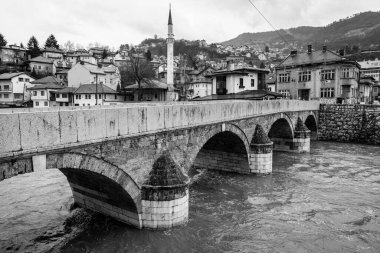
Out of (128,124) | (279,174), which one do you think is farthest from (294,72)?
(128,124)


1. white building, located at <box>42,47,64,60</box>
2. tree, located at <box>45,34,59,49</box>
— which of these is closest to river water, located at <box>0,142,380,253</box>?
white building, located at <box>42,47,64,60</box>

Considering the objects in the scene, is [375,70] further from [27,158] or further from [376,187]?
[27,158]

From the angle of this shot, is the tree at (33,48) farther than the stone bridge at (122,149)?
Yes

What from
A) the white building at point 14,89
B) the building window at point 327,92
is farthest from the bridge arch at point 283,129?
the white building at point 14,89

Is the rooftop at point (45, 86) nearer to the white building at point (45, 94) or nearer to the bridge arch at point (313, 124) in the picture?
the white building at point (45, 94)

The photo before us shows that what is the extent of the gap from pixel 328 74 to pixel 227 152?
24.4 m

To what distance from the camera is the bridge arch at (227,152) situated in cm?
1530

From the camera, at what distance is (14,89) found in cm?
4078

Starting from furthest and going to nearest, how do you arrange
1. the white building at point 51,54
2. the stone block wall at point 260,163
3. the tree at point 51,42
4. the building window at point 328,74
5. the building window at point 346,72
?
the tree at point 51,42 < the white building at point 51,54 < the building window at point 328,74 < the building window at point 346,72 < the stone block wall at point 260,163

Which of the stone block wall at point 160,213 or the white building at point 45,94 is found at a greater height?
the white building at point 45,94

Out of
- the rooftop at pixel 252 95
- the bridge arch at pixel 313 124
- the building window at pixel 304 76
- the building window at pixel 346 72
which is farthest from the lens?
the building window at pixel 304 76

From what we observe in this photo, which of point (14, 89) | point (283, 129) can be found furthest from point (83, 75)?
point (283, 129)

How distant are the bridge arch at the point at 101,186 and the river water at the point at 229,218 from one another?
384 millimetres

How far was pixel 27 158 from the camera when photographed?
5.98m
